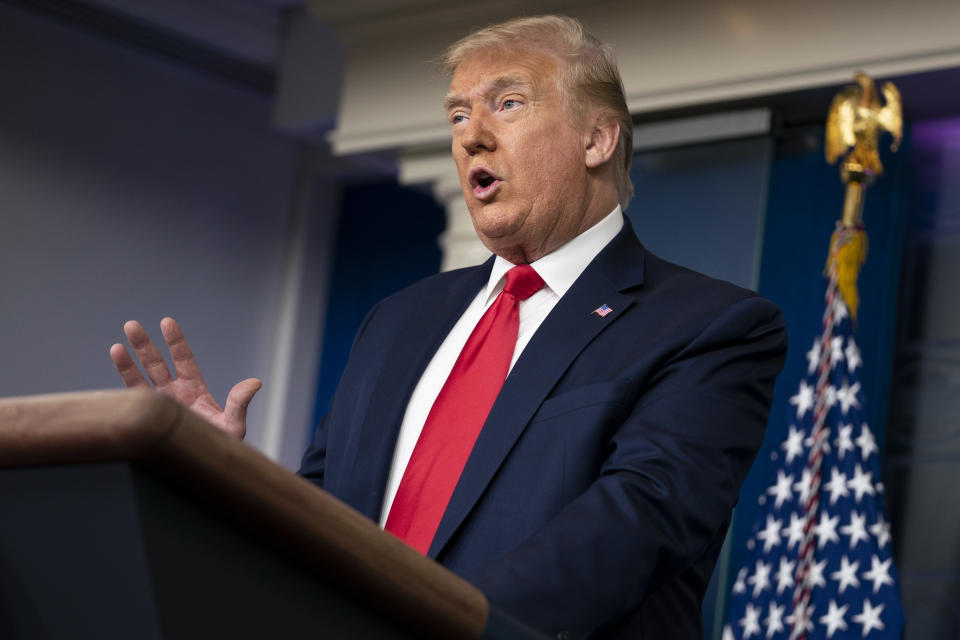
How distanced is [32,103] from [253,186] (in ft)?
4.09

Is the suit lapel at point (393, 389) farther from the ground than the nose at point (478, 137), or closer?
closer

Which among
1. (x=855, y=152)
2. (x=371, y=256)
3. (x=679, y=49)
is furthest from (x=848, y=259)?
(x=371, y=256)

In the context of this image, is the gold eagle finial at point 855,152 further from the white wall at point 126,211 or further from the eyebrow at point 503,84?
the white wall at point 126,211

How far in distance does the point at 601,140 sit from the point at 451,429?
62 centimetres

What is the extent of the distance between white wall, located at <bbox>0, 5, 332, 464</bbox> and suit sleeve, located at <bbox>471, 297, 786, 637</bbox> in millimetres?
4682

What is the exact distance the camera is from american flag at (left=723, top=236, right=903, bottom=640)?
136 inches

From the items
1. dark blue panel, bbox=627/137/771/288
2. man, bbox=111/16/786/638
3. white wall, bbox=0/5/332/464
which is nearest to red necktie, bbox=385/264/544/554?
man, bbox=111/16/786/638

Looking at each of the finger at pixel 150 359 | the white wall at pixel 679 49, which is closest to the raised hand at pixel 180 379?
the finger at pixel 150 359

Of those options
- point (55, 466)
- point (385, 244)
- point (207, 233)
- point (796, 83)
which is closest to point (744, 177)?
point (796, 83)

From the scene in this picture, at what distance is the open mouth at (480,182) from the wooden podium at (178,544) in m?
1.08

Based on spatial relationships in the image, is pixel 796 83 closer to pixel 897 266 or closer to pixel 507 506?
pixel 897 266

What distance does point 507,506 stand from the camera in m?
1.36

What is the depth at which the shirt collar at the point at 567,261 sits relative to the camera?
1.70m

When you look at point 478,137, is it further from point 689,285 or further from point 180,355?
point 180,355
